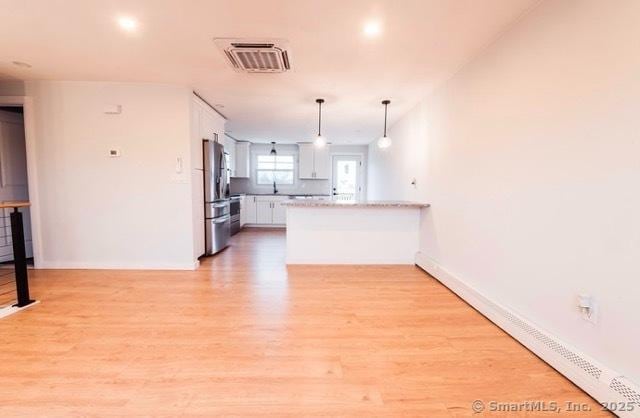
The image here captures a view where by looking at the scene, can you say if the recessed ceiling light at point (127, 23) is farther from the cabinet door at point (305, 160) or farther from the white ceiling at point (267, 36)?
the cabinet door at point (305, 160)

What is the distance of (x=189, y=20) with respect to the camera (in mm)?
2096

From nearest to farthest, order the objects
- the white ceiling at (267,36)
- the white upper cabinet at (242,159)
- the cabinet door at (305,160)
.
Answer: the white ceiling at (267,36) < the white upper cabinet at (242,159) < the cabinet door at (305,160)

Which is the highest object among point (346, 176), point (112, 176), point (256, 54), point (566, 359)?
point (256, 54)

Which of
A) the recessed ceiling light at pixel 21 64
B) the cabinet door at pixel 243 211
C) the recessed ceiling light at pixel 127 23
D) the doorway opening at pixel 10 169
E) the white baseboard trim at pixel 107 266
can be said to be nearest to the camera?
the recessed ceiling light at pixel 127 23

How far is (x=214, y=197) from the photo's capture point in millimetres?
4242

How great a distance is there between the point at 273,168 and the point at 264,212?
54.1 inches

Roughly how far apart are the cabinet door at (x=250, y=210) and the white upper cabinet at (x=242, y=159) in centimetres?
66

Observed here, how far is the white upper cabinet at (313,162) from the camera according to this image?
7527 millimetres

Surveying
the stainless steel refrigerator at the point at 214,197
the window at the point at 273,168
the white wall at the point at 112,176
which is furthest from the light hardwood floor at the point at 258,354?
the window at the point at 273,168

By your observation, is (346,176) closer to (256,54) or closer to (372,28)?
(256,54)

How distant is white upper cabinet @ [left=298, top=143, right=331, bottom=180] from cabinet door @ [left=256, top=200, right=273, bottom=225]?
1.24m

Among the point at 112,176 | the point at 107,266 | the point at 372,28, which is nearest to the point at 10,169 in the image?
the point at 112,176

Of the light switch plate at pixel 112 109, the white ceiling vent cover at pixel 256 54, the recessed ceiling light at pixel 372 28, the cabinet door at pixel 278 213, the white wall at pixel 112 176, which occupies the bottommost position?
the cabinet door at pixel 278 213

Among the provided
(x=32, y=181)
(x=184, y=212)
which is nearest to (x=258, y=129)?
(x=184, y=212)
